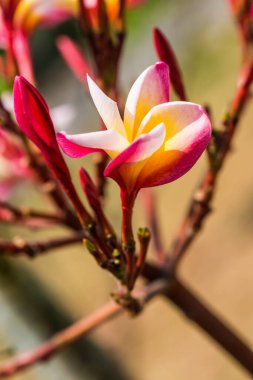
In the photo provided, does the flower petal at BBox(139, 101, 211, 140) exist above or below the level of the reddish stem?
above

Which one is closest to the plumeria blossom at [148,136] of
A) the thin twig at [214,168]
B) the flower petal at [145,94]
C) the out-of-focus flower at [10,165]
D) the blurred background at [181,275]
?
the flower petal at [145,94]

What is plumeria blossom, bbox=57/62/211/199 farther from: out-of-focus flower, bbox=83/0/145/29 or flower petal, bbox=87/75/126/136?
out-of-focus flower, bbox=83/0/145/29

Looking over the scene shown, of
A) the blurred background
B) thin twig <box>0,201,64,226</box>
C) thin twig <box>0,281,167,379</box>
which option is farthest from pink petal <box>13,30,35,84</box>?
the blurred background

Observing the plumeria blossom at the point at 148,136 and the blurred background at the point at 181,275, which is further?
the blurred background at the point at 181,275

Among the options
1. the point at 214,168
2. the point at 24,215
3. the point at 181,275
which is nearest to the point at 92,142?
the point at 214,168

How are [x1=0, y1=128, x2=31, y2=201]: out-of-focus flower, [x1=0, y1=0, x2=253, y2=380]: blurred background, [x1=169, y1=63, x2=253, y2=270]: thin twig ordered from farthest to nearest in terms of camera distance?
[x1=0, y1=0, x2=253, y2=380]: blurred background < [x1=0, y1=128, x2=31, y2=201]: out-of-focus flower < [x1=169, y1=63, x2=253, y2=270]: thin twig

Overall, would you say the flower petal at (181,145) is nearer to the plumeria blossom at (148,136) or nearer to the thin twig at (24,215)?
the plumeria blossom at (148,136)

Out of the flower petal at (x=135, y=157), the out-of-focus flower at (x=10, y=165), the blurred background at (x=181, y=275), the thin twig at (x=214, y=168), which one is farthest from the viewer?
the blurred background at (x=181, y=275)
